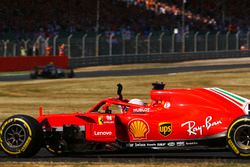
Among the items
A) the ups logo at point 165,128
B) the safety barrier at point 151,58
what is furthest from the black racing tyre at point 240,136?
the safety barrier at point 151,58

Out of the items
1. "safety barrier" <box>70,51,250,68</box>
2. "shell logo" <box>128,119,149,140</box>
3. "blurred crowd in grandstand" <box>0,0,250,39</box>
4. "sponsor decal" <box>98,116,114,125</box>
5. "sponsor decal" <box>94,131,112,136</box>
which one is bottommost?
"safety barrier" <box>70,51,250,68</box>

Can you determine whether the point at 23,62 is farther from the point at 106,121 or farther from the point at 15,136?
the point at 106,121

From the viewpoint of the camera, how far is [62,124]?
11.2 meters

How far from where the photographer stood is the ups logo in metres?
10.7

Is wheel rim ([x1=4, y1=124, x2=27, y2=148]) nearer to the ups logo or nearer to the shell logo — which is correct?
the shell logo

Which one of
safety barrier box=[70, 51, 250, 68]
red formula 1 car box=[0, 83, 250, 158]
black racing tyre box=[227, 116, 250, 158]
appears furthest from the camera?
safety barrier box=[70, 51, 250, 68]

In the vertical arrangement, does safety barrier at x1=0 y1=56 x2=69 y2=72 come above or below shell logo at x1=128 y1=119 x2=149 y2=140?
below

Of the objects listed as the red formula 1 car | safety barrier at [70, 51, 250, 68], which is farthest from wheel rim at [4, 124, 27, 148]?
safety barrier at [70, 51, 250, 68]

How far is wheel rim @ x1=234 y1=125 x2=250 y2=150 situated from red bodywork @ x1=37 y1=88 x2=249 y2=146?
245 millimetres

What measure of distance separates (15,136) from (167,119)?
2.49 meters

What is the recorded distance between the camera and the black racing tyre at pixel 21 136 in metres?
11.0

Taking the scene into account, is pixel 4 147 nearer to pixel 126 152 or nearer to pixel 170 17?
pixel 126 152

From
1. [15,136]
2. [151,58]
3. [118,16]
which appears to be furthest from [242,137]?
[118,16]

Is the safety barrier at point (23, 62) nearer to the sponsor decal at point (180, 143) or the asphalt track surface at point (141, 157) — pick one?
the asphalt track surface at point (141, 157)
